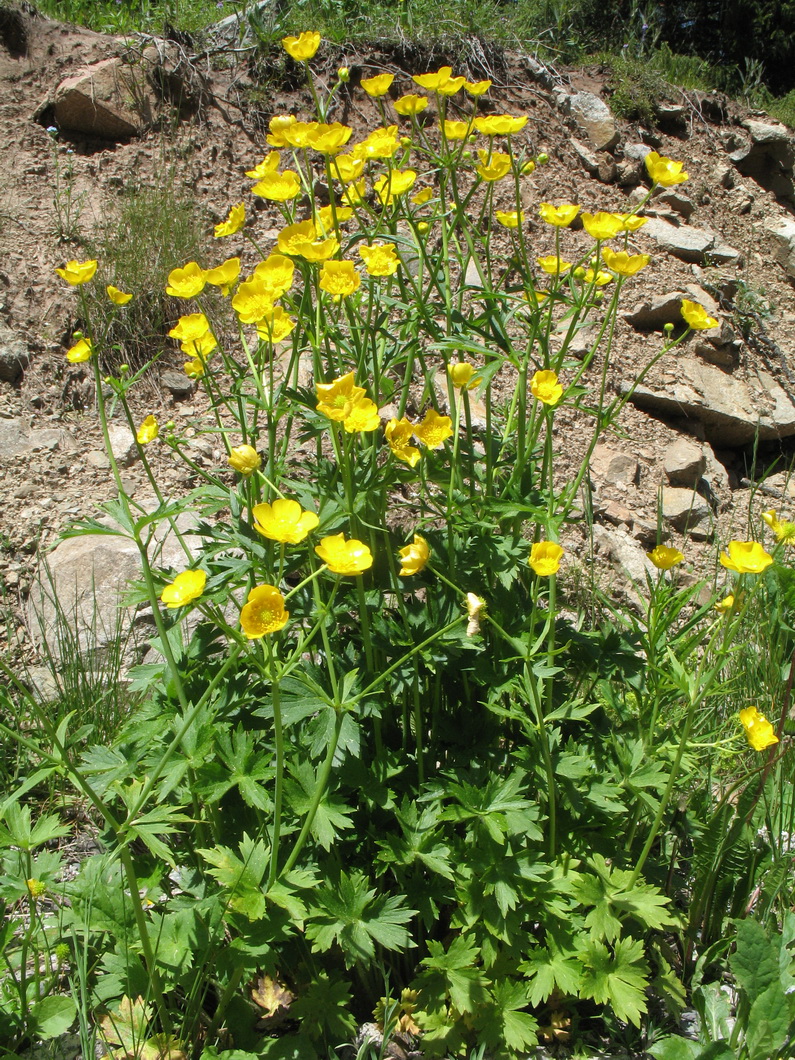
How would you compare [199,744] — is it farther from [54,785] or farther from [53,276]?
[53,276]

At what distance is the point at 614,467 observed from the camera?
3812 millimetres

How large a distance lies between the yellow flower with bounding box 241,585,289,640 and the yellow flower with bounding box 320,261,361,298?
2.02 ft

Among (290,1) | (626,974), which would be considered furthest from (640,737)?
Result: (290,1)

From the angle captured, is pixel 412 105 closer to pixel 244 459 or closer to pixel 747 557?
pixel 244 459

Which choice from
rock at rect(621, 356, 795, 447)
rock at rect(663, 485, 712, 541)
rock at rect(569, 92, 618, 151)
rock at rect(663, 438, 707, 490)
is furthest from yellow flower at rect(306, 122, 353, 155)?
rock at rect(569, 92, 618, 151)

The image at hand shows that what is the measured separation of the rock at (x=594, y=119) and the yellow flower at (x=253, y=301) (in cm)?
435

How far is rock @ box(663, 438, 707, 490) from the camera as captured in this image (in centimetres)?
389

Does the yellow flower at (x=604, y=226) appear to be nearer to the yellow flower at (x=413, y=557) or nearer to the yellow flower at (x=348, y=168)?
the yellow flower at (x=348, y=168)

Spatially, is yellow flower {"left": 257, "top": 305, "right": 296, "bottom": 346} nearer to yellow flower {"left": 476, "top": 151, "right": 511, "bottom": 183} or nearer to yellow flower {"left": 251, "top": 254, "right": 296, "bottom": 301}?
yellow flower {"left": 251, "top": 254, "right": 296, "bottom": 301}

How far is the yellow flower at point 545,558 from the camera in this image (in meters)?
1.50

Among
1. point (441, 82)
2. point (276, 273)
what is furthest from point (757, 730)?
point (441, 82)

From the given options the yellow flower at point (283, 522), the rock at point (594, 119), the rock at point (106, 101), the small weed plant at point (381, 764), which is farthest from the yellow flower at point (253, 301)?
the rock at point (594, 119)

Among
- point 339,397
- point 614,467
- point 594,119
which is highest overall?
point 339,397

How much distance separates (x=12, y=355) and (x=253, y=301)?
2245 millimetres
